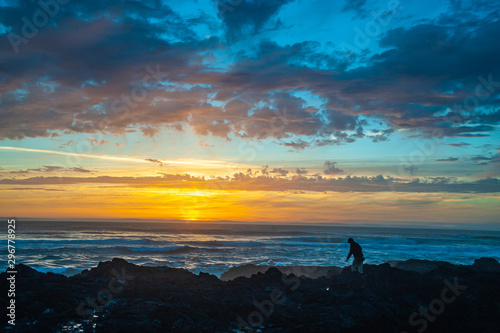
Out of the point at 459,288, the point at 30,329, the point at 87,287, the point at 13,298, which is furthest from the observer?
the point at 459,288

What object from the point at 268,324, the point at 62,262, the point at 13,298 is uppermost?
the point at 13,298

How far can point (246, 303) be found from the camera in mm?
11414

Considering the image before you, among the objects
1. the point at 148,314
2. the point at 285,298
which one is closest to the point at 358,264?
the point at 285,298

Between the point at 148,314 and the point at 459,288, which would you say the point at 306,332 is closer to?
the point at 148,314

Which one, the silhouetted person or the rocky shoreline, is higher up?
the silhouetted person

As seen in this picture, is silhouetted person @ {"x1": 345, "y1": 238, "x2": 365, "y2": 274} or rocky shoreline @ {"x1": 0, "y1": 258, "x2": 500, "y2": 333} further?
silhouetted person @ {"x1": 345, "y1": 238, "x2": 365, "y2": 274}

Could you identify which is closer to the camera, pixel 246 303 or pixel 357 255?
pixel 246 303

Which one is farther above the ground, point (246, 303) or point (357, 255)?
point (357, 255)

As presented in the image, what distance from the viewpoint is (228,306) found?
1100cm

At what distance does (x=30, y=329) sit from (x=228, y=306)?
18.5 feet

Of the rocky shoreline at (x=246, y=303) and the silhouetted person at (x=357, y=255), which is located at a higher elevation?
the silhouetted person at (x=357, y=255)

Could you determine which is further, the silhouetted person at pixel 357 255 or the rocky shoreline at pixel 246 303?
the silhouetted person at pixel 357 255

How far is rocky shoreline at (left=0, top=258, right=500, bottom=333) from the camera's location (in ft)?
31.2

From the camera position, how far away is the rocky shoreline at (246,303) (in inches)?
375
